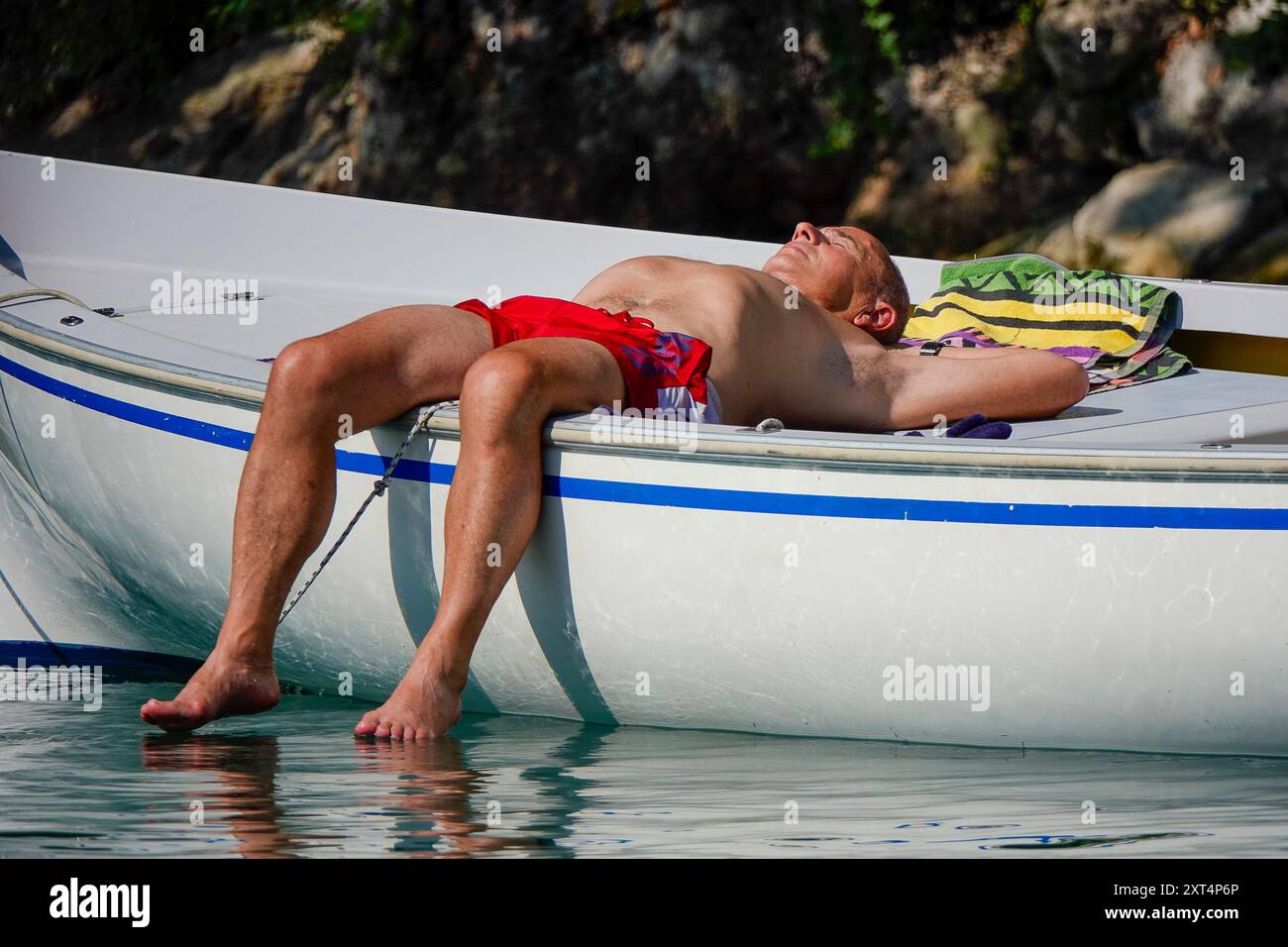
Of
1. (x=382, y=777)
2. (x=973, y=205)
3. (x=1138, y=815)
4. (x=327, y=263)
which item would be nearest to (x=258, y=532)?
(x=382, y=777)

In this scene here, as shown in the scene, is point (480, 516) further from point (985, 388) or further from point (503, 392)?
point (985, 388)

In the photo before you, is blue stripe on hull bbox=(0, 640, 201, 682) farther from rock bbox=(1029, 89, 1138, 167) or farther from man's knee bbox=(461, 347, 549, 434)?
rock bbox=(1029, 89, 1138, 167)

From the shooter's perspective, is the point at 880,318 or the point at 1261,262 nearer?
the point at 880,318

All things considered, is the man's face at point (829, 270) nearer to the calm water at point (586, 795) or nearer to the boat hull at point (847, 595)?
the boat hull at point (847, 595)

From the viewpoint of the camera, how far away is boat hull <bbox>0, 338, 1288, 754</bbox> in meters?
2.90

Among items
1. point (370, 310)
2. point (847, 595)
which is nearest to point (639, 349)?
point (847, 595)

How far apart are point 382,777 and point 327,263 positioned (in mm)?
2595

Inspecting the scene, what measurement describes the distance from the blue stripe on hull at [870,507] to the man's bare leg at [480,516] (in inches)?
4.1

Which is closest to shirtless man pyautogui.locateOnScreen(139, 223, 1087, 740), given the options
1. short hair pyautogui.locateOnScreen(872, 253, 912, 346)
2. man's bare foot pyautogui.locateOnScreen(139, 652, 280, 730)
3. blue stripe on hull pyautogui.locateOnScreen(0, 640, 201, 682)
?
man's bare foot pyautogui.locateOnScreen(139, 652, 280, 730)

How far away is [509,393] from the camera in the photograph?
301 cm

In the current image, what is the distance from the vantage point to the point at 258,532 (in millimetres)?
3131

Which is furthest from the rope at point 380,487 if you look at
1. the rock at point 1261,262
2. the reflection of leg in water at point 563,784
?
the rock at point 1261,262

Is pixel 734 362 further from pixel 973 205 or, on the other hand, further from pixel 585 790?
pixel 973 205

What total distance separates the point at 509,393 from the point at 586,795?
2.22 ft
